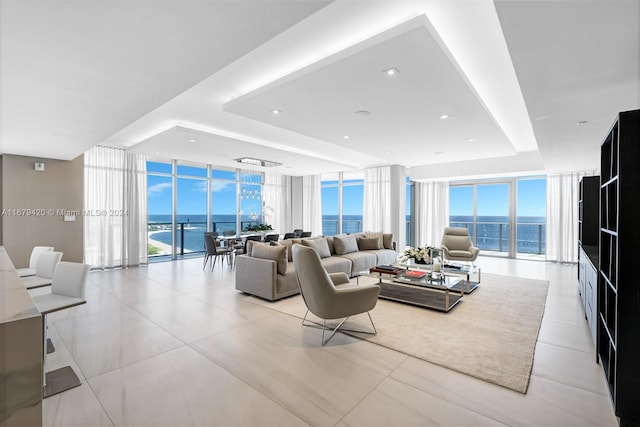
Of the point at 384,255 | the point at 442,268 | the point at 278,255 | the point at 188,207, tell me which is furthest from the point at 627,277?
the point at 188,207

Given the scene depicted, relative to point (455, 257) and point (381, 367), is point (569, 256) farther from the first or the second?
point (381, 367)

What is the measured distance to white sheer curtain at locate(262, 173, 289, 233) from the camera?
10766 millimetres

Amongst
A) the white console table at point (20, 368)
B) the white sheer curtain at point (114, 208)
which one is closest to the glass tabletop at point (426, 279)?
the white console table at point (20, 368)

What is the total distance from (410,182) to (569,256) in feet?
15.6

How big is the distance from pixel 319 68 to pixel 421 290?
372 centimetres

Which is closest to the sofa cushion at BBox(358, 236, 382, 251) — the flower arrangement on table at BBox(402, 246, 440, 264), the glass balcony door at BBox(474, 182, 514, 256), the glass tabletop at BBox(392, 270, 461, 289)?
the flower arrangement on table at BBox(402, 246, 440, 264)

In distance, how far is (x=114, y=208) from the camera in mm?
6875

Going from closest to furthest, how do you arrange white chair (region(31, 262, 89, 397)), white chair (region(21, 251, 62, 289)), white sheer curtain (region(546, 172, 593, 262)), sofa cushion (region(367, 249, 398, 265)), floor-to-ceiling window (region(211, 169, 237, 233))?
white chair (region(31, 262, 89, 397))
white chair (region(21, 251, 62, 289))
sofa cushion (region(367, 249, 398, 265))
white sheer curtain (region(546, 172, 593, 262))
floor-to-ceiling window (region(211, 169, 237, 233))

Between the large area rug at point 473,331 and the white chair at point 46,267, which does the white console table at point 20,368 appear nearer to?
the large area rug at point 473,331

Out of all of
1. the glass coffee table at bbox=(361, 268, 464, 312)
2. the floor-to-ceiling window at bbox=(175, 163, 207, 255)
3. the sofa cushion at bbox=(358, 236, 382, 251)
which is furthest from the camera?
the floor-to-ceiling window at bbox=(175, 163, 207, 255)

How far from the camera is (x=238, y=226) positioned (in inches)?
392

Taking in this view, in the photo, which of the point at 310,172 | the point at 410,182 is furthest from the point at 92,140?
the point at 410,182

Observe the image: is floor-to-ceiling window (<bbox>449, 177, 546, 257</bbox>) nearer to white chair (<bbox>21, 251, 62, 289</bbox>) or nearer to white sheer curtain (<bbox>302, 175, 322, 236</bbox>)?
white sheer curtain (<bbox>302, 175, 322, 236</bbox>)

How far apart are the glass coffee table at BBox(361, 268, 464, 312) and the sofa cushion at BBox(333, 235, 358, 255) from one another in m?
1.39
